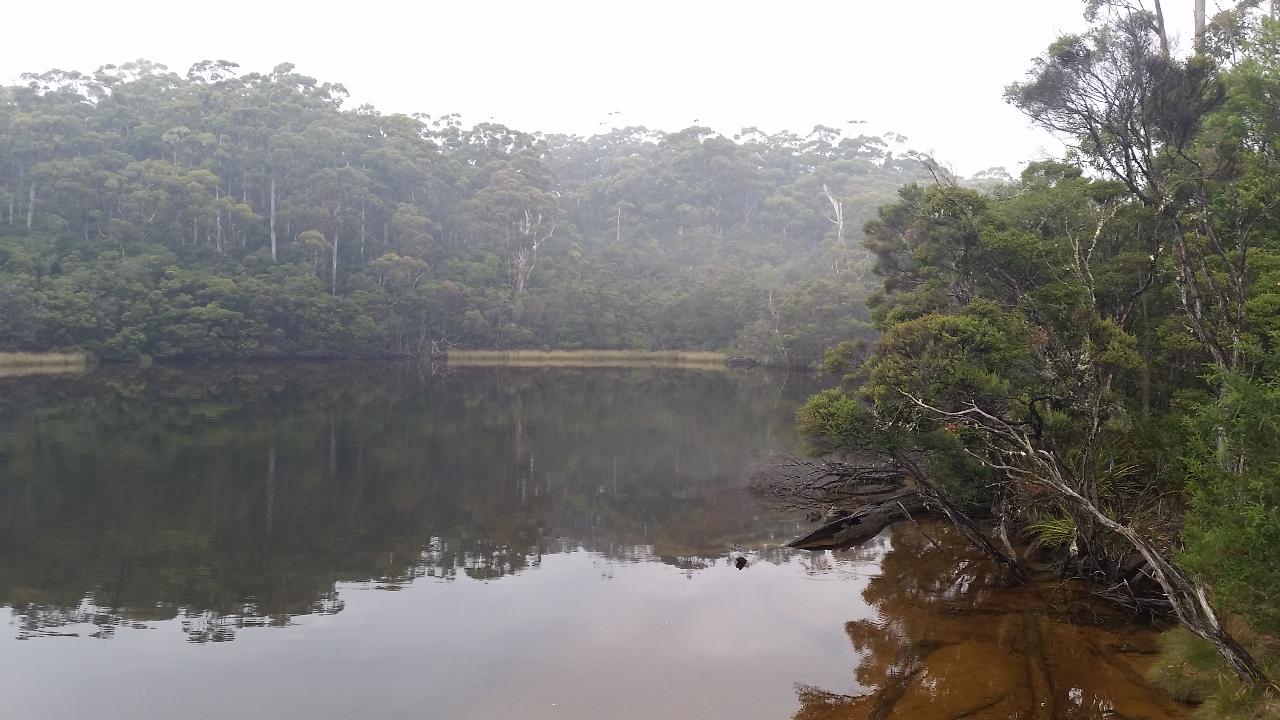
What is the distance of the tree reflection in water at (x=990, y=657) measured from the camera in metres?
6.89

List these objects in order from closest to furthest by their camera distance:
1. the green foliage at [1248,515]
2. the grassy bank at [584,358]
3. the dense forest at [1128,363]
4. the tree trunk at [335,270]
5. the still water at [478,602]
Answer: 1. the green foliage at [1248,515]
2. the dense forest at [1128,363]
3. the still water at [478,602]
4. the tree trunk at [335,270]
5. the grassy bank at [584,358]

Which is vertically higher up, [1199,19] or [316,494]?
[1199,19]

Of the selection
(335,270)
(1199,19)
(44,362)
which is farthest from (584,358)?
(1199,19)

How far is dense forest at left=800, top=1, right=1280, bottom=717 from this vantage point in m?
6.59

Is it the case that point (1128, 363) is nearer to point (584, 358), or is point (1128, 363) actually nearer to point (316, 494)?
point (316, 494)

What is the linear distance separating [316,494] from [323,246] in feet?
149

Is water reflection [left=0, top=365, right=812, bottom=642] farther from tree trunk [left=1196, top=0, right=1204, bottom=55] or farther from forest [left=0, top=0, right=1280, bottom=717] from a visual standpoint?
tree trunk [left=1196, top=0, right=1204, bottom=55]

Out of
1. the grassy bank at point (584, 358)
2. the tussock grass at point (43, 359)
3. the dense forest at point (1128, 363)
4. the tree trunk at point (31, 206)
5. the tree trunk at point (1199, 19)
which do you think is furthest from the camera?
the grassy bank at point (584, 358)

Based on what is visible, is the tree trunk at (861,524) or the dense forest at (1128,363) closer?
the dense forest at (1128,363)

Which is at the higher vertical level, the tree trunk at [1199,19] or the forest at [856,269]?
the tree trunk at [1199,19]

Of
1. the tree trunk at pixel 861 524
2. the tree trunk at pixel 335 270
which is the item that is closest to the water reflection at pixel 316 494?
the tree trunk at pixel 861 524

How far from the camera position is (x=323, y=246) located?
2260 inches

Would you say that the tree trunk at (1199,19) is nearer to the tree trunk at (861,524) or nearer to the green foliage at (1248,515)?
the tree trunk at (861,524)

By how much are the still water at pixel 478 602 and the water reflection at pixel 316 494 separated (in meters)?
0.07
